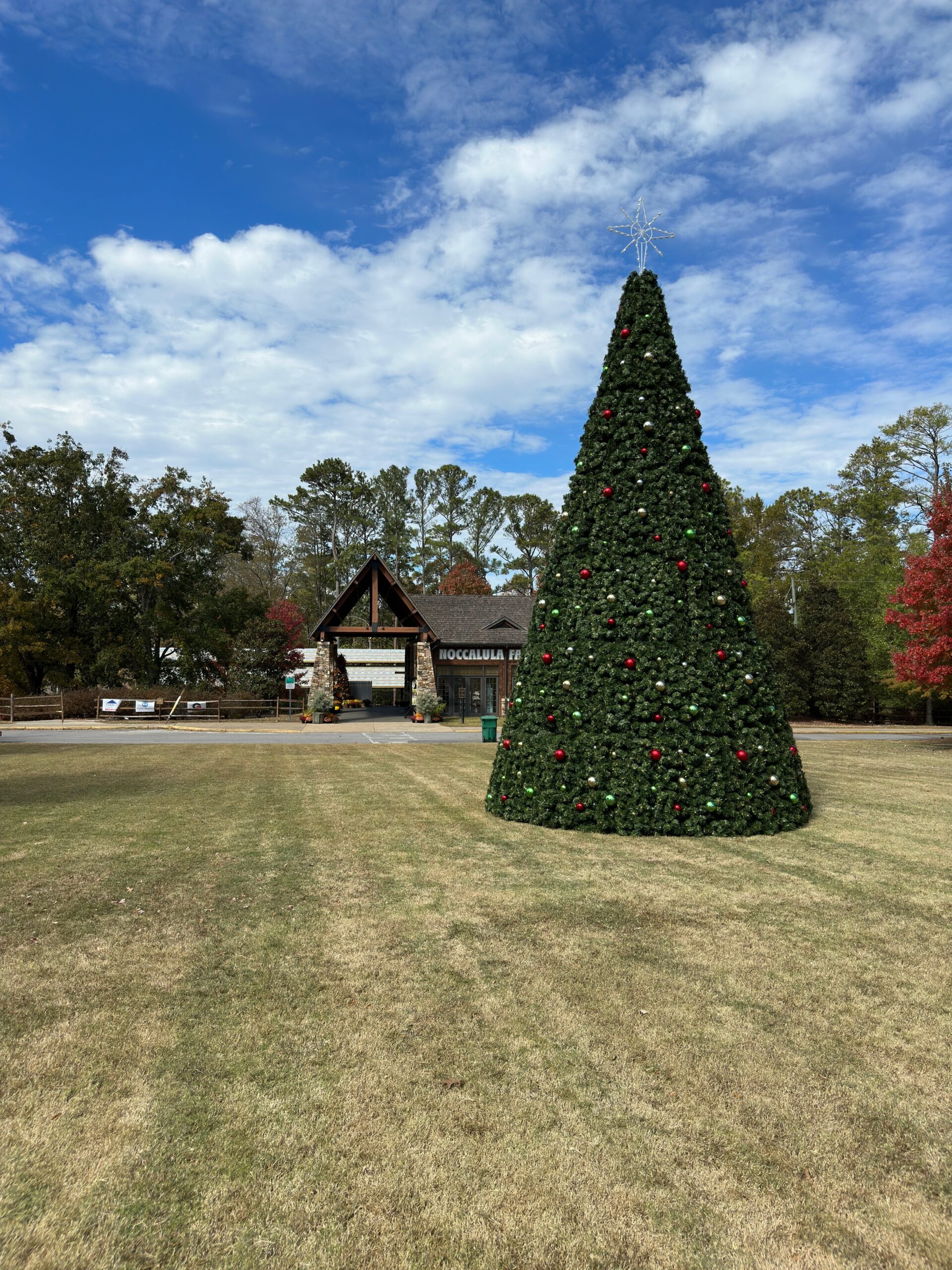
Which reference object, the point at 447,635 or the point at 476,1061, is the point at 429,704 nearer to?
the point at 447,635

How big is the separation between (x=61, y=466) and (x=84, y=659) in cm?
1005

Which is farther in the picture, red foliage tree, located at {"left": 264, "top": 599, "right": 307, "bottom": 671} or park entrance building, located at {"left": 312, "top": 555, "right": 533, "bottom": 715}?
red foliage tree, located at {"left": 264, "top": 599, "right": 307, "bottom": 671}

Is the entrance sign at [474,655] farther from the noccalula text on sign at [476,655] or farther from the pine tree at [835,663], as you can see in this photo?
the pine tree at [835,663]

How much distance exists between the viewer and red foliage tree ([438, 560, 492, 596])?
57.5 meters

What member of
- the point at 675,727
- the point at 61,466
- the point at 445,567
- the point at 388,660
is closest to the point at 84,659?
the point at 61,466

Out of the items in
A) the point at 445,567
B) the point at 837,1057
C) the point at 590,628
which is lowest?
the point at 837,1057

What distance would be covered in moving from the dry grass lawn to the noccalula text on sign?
27728mm

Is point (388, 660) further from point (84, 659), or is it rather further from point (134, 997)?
point (134, 997)

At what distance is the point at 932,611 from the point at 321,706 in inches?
884

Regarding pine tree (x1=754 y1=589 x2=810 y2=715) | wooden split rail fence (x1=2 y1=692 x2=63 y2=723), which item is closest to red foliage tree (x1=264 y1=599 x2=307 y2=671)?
wooden split rail fence (x1=2 y1=692 x2=63 y2=723)

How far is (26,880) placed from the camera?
6.65 meters

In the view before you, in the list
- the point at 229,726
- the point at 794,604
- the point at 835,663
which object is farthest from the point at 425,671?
the point at 794,604

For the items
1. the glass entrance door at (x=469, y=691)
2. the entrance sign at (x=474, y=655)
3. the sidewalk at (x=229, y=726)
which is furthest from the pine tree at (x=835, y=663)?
the sidewalk at (x=229, y=726)

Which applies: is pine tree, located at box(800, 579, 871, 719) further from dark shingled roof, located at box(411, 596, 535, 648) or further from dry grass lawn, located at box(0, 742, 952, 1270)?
dry grass lawn, located at box(0, 742, 952, 1270)
